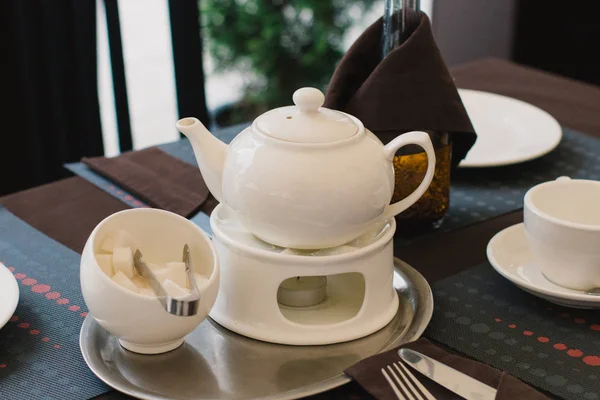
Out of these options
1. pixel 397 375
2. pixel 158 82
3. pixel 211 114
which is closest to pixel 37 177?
pixel 158 82

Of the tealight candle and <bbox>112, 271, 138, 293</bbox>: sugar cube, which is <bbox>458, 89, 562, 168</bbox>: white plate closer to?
the tealight candle

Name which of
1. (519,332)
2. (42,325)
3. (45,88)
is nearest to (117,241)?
(42,325)

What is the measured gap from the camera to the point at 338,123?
0.73 metres

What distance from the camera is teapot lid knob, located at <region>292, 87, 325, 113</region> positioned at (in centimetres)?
72

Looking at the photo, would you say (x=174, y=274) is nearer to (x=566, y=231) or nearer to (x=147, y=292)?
(x=147, y=292)

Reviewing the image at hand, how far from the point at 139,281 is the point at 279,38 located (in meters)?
2.23

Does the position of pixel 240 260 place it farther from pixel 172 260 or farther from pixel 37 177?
pixel 37 177

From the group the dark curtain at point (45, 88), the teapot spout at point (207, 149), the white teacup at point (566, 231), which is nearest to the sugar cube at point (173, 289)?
the teapot spout at point (207, 149)

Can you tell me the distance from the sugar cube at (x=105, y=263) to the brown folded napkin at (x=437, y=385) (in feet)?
0.71

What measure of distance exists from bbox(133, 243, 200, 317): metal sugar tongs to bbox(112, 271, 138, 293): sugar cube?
0.02 meters

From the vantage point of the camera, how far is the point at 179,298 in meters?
0.63

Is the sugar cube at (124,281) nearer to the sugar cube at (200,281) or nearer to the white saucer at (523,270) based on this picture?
the sugar cube at (200,281)

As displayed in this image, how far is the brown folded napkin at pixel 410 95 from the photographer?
2.95ft

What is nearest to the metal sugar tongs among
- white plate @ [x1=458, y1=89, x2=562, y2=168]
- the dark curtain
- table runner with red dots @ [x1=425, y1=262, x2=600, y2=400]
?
table runner with red dots @ [x1=425, y1=262, x2=600, y2=400]
